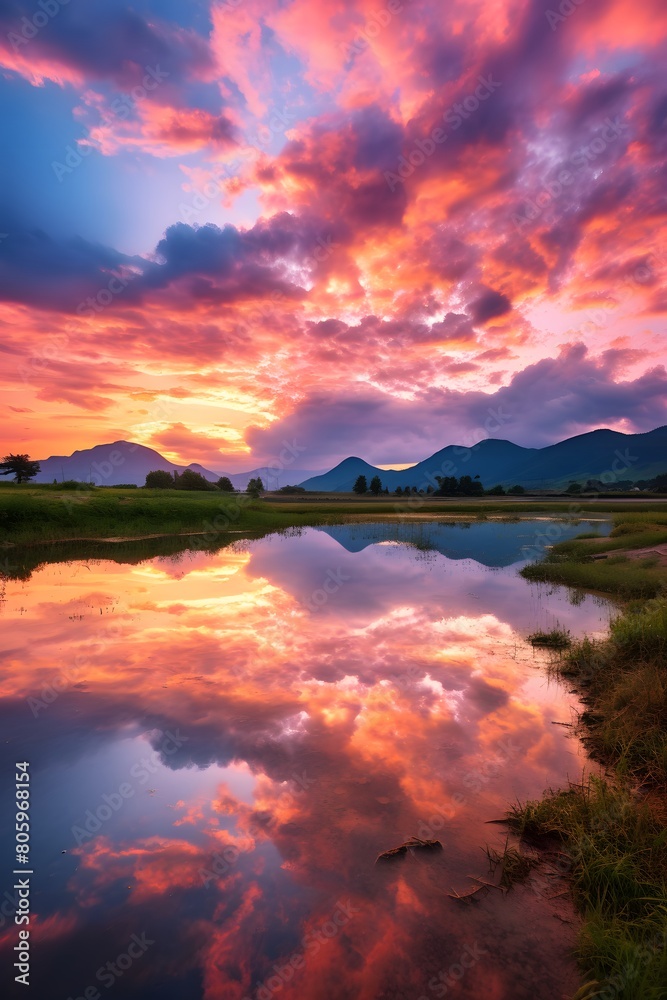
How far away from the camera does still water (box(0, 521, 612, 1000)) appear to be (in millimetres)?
4863

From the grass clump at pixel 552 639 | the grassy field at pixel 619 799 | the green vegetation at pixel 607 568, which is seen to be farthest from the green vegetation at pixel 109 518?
the grass clump at pixel 552 639

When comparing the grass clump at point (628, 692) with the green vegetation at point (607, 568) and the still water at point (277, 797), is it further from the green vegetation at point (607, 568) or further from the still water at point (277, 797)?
the green vegetation at point (607, 568)

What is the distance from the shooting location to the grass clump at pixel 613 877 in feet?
14.2

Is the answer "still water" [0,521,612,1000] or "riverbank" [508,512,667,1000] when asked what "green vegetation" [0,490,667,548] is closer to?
"riverbank" [508,512,667,1000]

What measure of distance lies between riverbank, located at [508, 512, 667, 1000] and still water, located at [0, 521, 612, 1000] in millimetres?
407

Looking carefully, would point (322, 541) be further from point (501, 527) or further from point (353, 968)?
point (353, 968)

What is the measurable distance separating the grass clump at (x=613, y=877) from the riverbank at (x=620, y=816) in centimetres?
1

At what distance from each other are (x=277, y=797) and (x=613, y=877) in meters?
4.86

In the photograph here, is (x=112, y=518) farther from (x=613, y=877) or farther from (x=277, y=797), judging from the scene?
(x=613, y=877)

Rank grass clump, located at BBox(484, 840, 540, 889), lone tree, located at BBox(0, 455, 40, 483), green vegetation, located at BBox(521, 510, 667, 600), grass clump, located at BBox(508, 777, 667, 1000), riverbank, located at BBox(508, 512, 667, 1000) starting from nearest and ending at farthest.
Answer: grass clump, located at BBox(508, 777, 667, 1000), riverbank, located at BBox(508, 512, 667, 1000), grass clump, located at BBox(484, 840, 540, 889), green vegetation, located at BBox(521, 510, 667, 600), lone tree, located at BBox(0, 455, 40, 483)

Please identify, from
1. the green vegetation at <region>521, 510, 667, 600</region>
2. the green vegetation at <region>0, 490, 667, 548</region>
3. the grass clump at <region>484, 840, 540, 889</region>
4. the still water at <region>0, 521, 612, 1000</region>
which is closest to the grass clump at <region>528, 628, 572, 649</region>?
the still water at <region>0, 521, 612, 1000</region>

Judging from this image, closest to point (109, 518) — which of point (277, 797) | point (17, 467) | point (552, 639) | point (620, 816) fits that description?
point (552, 639)

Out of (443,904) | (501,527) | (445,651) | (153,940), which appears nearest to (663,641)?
(445,651)

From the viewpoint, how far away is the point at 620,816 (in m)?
6.43
